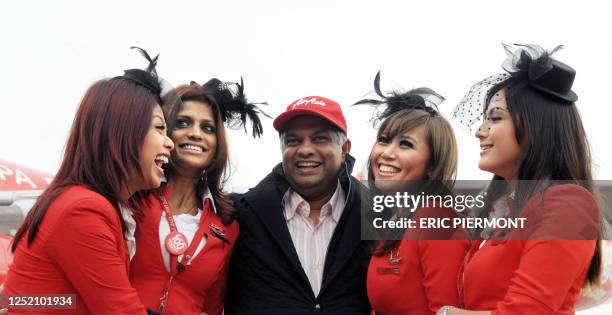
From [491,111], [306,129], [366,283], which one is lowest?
[366,283]

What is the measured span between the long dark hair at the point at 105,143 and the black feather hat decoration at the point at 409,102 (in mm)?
1807

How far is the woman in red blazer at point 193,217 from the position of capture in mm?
3719

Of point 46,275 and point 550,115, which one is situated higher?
point 550,115

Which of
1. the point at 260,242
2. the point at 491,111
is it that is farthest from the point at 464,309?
the point at 260,242

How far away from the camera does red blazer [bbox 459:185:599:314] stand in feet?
8.85

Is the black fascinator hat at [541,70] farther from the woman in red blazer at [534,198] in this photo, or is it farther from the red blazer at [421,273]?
the red blazer at [421,273]

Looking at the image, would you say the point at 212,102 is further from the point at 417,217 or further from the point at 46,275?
the point at 46,275

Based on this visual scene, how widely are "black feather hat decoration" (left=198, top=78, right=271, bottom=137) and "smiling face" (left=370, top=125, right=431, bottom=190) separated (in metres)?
1.08

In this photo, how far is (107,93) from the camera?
299cm

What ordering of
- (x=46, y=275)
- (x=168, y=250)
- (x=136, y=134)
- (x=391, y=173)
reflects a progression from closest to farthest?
1. (x=46, y=275)
2. (x=136, y=134)
3. (x=168, y=250)
4. (x=391, y=173)

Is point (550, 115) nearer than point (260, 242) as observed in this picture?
Yes

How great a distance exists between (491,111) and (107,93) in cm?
197

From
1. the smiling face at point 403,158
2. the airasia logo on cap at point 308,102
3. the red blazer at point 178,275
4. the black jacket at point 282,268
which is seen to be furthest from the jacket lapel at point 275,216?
the smiling face at point 403,158

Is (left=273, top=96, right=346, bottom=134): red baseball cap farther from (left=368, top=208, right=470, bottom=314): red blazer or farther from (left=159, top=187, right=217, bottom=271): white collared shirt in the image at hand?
(left=368, top=208, right=470, bottom=314): red blazer
